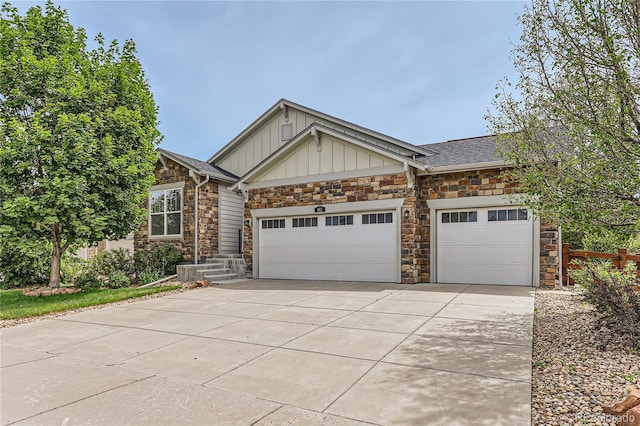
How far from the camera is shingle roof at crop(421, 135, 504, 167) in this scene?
34.8 ft

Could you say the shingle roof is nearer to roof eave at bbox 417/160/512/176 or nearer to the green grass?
roof eave at bbox 417/160/512/176

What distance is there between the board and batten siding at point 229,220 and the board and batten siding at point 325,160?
7.81 feet

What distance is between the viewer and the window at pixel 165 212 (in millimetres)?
14461

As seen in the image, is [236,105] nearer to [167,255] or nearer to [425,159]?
[167,255]

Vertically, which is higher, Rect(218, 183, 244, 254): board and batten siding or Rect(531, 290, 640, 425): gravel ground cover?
Rect(218, 183, 244, 254): board and batten siding

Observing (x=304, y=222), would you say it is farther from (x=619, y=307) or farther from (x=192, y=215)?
(x=619, y=307)

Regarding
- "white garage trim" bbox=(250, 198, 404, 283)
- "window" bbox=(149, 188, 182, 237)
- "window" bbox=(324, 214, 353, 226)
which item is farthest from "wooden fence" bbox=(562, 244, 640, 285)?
"window" bbox=(149, 188, 182, 237)

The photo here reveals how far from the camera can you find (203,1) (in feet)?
33.5

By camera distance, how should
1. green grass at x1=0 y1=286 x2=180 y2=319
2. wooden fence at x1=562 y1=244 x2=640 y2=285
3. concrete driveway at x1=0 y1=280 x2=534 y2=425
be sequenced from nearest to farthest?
concrete driveway at x1=0 y1=280 x2=534 y2=425 < green grass at x1=0 y1=286 x2=180 y2=319 < wooden fence at x1=562 y1=244 x2=640 y2=285

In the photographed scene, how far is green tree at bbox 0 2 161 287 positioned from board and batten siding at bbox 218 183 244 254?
12.2 ft

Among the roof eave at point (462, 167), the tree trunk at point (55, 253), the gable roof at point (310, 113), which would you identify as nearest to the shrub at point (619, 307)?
the roof eave at point (462, 167)

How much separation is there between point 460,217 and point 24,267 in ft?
46.5

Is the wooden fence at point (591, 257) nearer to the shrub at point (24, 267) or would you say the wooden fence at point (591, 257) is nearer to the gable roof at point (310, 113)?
the gable roof at point (310, 113)

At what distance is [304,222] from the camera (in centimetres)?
1261
